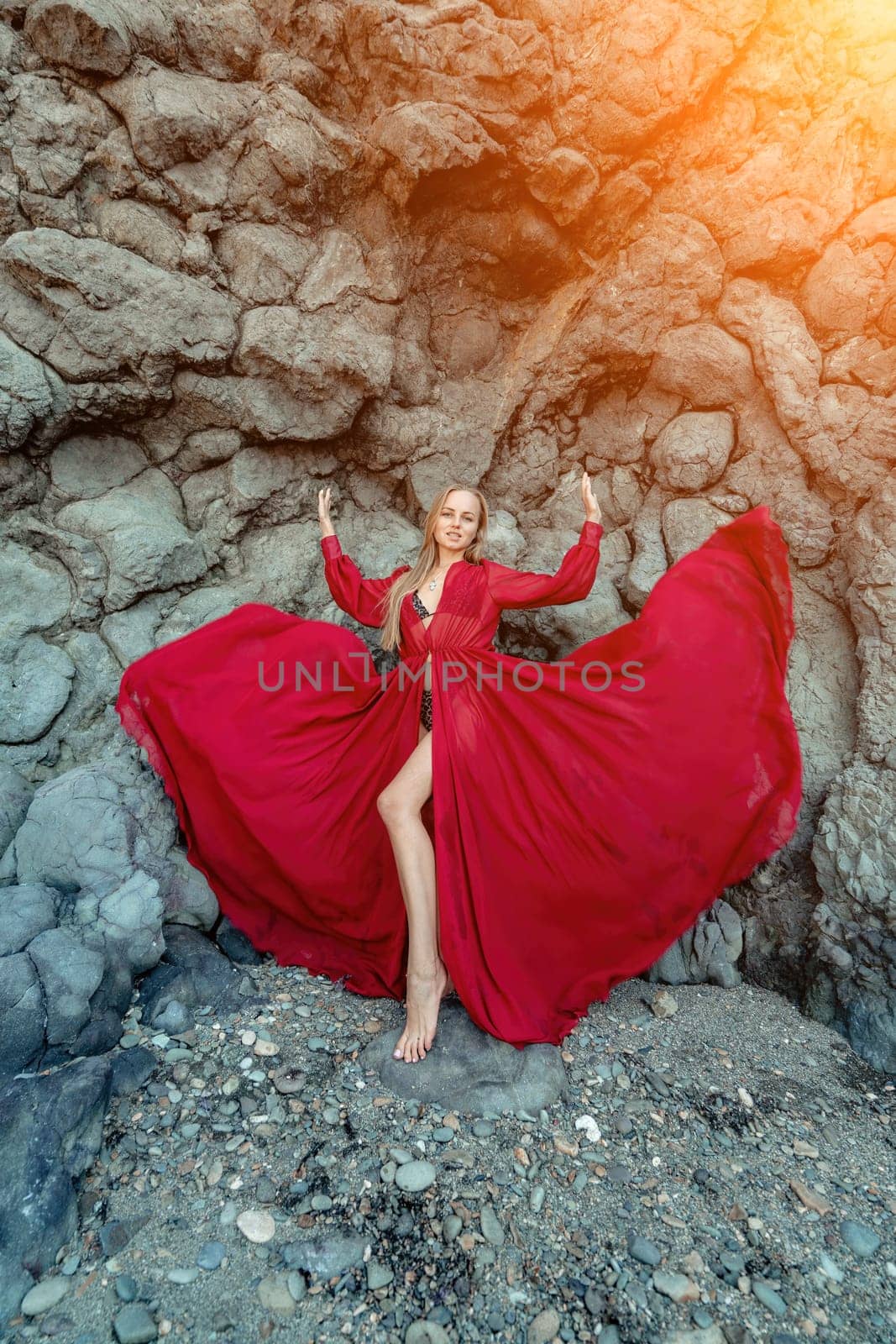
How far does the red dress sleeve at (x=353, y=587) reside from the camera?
3424 millimetres

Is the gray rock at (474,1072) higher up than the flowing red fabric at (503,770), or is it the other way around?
the flowing red fabric at (503,770)

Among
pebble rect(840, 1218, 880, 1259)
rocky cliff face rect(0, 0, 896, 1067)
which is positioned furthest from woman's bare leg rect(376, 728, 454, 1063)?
pebble rect(840, 1218, 880, 1259)

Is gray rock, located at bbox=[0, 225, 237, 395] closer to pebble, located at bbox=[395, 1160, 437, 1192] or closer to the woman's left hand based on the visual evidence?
the woman's left hand

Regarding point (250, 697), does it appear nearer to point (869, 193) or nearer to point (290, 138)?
point (290, 138)

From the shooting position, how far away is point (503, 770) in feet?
8.92

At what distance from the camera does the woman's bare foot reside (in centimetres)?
234

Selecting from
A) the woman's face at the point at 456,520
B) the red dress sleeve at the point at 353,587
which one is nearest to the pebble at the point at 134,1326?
the red dress sleeve at the point at 353,587

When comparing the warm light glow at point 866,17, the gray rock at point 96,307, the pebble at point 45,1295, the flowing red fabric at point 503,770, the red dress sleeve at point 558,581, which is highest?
the warm light glow at point 866,17

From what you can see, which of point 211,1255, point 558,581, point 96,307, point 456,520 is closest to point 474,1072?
point 211,1255

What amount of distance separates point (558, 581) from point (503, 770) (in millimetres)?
907

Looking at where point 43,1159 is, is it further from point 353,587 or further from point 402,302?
point 402,302

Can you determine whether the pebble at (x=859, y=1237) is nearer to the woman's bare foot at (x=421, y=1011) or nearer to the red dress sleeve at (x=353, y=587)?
the woman's bare foot at (x=421, y=1011)

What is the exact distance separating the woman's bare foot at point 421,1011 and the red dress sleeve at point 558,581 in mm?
1556

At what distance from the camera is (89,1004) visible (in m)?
2.27
